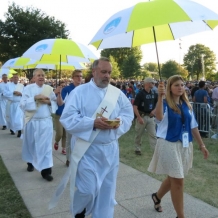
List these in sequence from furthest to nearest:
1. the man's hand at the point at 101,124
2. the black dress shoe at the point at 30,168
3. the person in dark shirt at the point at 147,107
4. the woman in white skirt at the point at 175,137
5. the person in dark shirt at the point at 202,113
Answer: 1. the person in dark shirt at the point at 202,113
2. the person in dark shirt at the point at 147,107
3. the black dress shoe at the point at 30,168
4. the woman in white skirt at the point at 175,137
5. the man's hand at the point at 101,124

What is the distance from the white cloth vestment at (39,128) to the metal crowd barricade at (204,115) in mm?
5725

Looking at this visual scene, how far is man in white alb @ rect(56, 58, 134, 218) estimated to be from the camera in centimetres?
345

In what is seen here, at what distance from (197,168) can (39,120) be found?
3.34 m

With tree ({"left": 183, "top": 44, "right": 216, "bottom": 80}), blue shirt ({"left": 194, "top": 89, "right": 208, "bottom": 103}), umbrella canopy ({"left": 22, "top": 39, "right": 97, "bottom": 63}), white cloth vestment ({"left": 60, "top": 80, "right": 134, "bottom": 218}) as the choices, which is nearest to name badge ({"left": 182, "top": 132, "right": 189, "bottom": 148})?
white cloth vestment ({"left": 60, "top": 80, "right": 134, "bottom": 218})

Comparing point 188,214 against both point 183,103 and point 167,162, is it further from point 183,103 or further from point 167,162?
point 183,103

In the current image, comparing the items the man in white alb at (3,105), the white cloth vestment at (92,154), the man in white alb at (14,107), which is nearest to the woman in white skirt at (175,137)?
the white cloth vestment at (92,154)

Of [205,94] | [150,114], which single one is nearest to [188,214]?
[150,114]

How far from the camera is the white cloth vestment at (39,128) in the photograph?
6.05 m

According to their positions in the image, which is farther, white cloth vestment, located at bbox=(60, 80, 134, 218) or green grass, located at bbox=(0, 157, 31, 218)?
green grass, located at bbox=(0, 157, 31, 218)

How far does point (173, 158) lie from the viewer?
3924 millimetres

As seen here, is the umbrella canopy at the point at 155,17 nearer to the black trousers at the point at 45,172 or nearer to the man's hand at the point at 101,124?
the man's hand at the point at 101,124

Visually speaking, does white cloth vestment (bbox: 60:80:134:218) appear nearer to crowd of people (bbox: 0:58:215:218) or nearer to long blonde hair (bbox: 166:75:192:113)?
crowd of people (bbox: 0:58:215:218)

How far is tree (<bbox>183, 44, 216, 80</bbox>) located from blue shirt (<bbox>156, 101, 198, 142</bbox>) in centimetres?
10188

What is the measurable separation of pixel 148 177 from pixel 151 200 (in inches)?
46.3
